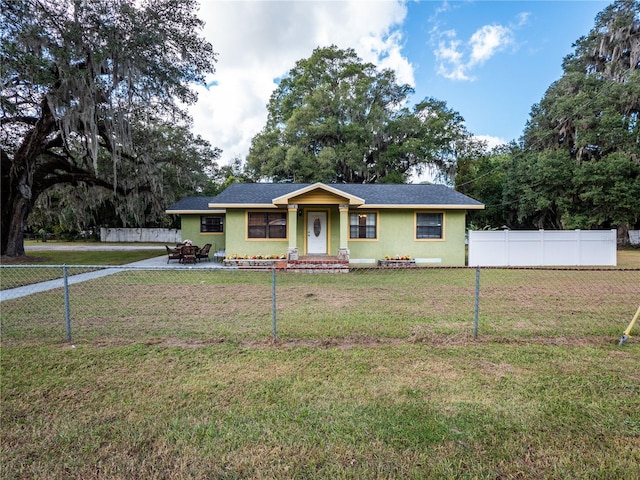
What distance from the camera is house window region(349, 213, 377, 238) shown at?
45.3ft

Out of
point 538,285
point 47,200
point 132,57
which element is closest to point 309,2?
point 132,57

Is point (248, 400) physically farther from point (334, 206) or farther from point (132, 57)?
point (132, 57)

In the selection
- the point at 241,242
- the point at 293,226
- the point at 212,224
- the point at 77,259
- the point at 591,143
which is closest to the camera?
the point at 293,226

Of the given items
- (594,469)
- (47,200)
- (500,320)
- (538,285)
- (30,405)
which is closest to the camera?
(594,469)

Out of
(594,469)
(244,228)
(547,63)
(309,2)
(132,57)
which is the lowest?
(594,469)

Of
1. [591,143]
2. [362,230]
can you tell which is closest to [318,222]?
[362,230]

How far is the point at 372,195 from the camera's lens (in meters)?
14.7

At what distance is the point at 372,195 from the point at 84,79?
12.3 meters

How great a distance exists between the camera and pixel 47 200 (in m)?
21.4

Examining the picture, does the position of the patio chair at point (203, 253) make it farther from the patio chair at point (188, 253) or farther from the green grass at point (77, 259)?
the green grass at point (77, 259)

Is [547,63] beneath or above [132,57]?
above

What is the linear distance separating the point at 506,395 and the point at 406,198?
11.7 meters

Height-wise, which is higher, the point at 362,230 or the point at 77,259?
the point at 362,230

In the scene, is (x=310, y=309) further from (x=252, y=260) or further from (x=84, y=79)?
(x=84, y=79)
